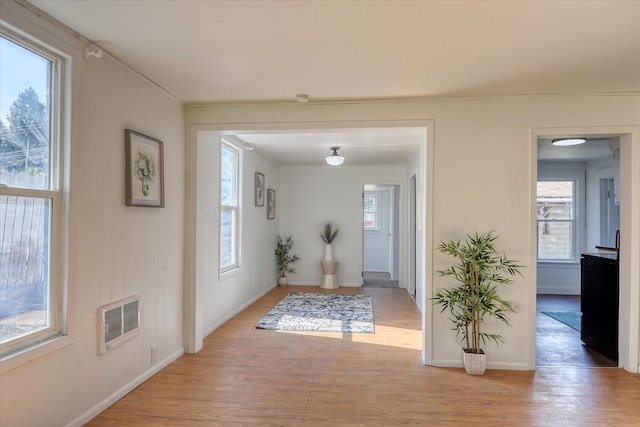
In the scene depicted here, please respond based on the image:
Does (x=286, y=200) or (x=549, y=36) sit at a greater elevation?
(x=549, y=36)

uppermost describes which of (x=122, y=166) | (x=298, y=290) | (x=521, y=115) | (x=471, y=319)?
(x=521, y=115)

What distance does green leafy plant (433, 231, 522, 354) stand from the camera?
2957mm

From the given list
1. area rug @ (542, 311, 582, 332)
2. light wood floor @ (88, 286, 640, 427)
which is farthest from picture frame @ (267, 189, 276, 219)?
area rug @ (542, 311, 582, 332)

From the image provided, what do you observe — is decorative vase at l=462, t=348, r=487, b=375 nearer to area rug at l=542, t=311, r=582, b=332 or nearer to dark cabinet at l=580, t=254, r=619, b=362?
dark cabinet at l=580, t=254, r=619, b=362

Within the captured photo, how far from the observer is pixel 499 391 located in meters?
2.69

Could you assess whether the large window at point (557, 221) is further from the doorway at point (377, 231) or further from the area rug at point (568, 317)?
the doorway at point (377, 231)

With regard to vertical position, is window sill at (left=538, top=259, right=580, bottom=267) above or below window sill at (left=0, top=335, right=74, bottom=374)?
below

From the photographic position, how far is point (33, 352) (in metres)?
1.84

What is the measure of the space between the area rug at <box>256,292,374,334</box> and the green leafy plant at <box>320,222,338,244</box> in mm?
1198

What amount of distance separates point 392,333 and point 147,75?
136 inches

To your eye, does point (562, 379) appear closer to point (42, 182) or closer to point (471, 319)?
point (471, 319)

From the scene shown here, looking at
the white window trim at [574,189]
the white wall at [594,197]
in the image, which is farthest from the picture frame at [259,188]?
the white wall at [594,197]

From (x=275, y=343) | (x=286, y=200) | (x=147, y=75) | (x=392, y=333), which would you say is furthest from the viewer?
(x=286, y=200)

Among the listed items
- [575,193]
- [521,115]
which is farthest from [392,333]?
[575,193]
